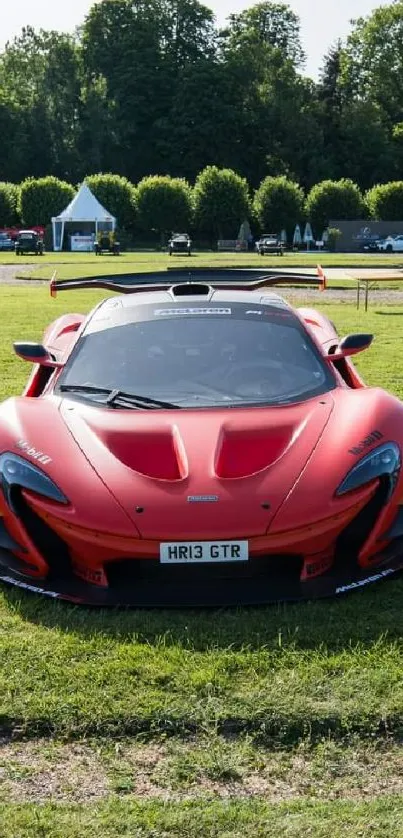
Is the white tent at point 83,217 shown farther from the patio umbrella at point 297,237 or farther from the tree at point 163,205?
the patio umbrella at point 297,237

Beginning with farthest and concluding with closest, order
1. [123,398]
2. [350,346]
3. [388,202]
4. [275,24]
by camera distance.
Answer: [275,24] → [388,202] → [350,346] → [123,398]

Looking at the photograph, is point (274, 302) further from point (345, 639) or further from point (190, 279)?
point (345, 639)

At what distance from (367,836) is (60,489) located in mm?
1931

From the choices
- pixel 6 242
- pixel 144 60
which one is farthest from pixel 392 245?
pixel 144 60

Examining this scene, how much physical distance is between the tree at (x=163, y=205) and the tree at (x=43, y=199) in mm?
5809

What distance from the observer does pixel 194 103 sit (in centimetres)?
9544

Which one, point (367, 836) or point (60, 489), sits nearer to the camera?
point (367, 836)

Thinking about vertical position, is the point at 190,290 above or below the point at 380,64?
below

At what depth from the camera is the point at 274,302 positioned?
18.2 ft

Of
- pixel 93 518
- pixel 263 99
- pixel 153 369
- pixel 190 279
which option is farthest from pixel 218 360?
pixel 263 99

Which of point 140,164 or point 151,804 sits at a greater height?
point 140,164

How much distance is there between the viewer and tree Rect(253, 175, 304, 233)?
2837 inches

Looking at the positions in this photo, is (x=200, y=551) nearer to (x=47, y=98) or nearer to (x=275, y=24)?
(x=47, y=98)

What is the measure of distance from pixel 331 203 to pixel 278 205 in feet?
14.5
